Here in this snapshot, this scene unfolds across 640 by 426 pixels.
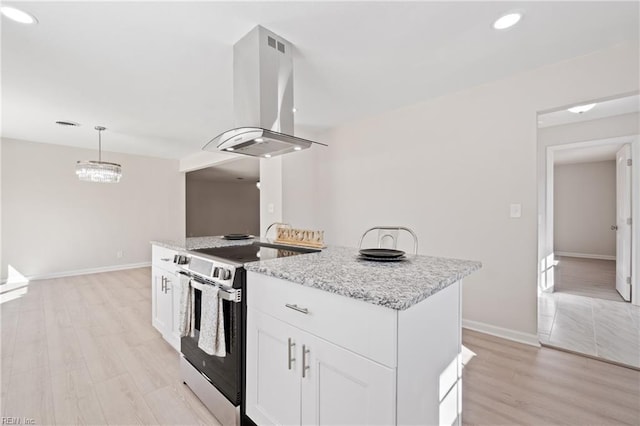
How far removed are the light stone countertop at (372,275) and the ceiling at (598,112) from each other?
8.82 feet

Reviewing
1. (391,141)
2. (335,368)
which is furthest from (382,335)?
(391,141)

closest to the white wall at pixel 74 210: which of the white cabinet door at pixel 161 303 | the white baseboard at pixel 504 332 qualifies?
the white cabinet door at pixel 161 303

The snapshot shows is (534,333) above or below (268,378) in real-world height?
below

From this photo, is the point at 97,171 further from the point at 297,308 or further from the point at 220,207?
the point at 220,207

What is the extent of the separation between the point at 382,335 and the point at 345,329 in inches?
6.4

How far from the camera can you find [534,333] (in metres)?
2.49

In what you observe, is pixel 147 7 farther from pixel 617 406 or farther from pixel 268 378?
pixel 617 406

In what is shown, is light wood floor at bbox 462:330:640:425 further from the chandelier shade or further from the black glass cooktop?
the chandelier shade

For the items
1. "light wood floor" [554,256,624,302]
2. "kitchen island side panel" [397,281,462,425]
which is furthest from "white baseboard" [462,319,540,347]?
"light wood floor" [554,256,624,302]

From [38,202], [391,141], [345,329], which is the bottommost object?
[345,329]

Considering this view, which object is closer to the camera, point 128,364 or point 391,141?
point 128,364

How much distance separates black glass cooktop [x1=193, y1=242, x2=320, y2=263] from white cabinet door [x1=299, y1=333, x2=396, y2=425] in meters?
0.68

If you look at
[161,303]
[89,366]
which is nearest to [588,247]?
[161,303]

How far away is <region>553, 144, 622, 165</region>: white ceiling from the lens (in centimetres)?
530
